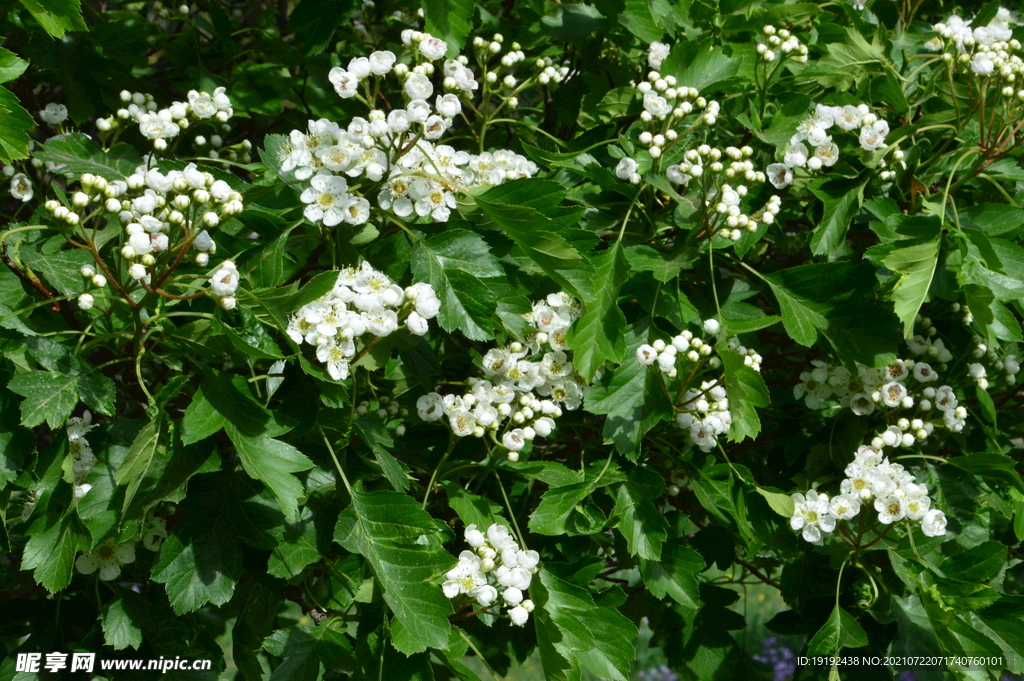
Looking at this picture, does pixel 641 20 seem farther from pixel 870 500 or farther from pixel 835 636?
pixel 835 636

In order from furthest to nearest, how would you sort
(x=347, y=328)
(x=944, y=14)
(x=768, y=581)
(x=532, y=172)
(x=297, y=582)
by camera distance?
(x=944, y=14)
(x=768, y=581)
(x=532, y=172)
(x=297, y=582)
(x=347, y=328)

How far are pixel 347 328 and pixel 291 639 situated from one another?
750 millimetres

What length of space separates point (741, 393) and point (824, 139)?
0.71m

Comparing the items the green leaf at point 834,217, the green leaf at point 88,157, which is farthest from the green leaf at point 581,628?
the green leaf at point 88,157

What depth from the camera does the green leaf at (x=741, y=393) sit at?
5.74 feet

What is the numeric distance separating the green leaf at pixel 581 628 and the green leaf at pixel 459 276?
618mm

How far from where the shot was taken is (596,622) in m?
1.93

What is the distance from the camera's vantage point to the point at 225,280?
158 centimetres

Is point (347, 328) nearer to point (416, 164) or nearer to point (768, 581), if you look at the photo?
point (416, 164)

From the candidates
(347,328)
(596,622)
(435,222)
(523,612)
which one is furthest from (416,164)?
(596,622)

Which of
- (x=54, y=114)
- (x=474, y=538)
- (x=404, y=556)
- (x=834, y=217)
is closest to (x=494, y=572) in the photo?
(x=474, y=538)

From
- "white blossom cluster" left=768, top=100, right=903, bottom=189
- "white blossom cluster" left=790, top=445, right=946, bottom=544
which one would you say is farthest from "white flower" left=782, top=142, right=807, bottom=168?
"white blossom cluster" left=790, top=445, right=946, bottom=544

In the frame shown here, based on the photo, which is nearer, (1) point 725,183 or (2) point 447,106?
(2) point 447,106

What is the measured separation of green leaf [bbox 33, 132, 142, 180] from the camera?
195 centimetres
